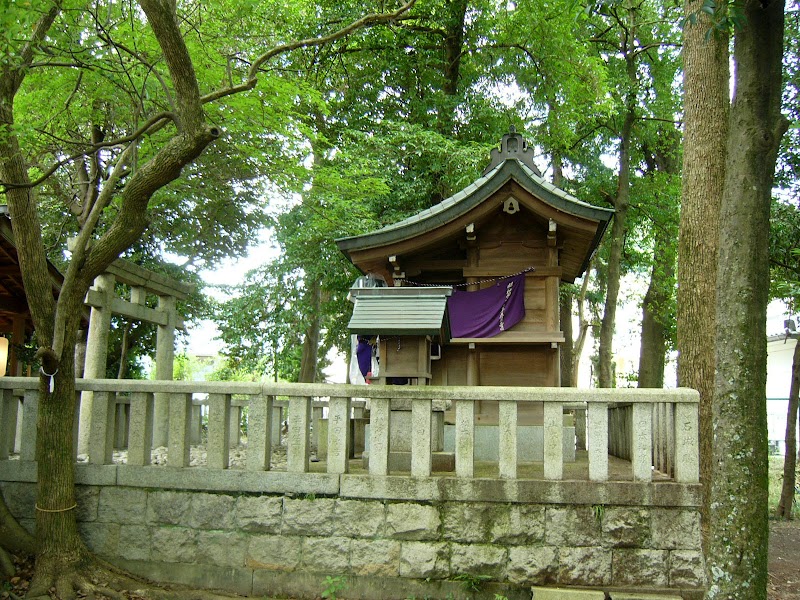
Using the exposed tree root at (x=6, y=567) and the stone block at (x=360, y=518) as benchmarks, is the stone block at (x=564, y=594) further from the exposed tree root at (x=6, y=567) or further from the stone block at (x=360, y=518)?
the exposed tree root at (x=6, y=567)

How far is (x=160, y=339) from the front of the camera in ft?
47.2

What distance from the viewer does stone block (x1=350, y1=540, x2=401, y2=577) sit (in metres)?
6.87

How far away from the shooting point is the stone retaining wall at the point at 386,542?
659 cm

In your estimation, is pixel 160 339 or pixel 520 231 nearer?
pixel 520 231

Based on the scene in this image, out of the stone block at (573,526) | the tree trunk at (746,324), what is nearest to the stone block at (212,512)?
the stone block at (573,526)

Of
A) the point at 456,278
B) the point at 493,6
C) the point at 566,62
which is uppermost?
the point at 493,6

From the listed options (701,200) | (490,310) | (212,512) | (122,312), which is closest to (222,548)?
(212,512)

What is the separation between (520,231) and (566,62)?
390 inches

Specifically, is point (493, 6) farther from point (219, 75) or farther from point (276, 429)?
point (276, 429)

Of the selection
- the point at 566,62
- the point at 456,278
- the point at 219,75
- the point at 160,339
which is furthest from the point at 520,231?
the point at 566,62

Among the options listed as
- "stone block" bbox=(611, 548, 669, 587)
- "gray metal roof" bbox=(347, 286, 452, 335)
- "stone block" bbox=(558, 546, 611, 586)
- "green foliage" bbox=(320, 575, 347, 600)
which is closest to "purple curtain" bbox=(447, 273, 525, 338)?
"gray metal roof" bbox=(347, 286, 452, 335)

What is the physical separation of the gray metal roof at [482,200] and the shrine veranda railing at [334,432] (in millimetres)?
3148

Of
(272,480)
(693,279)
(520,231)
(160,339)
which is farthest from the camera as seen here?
(160,339)

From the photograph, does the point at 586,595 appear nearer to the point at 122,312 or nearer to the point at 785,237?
the point at 785,237
